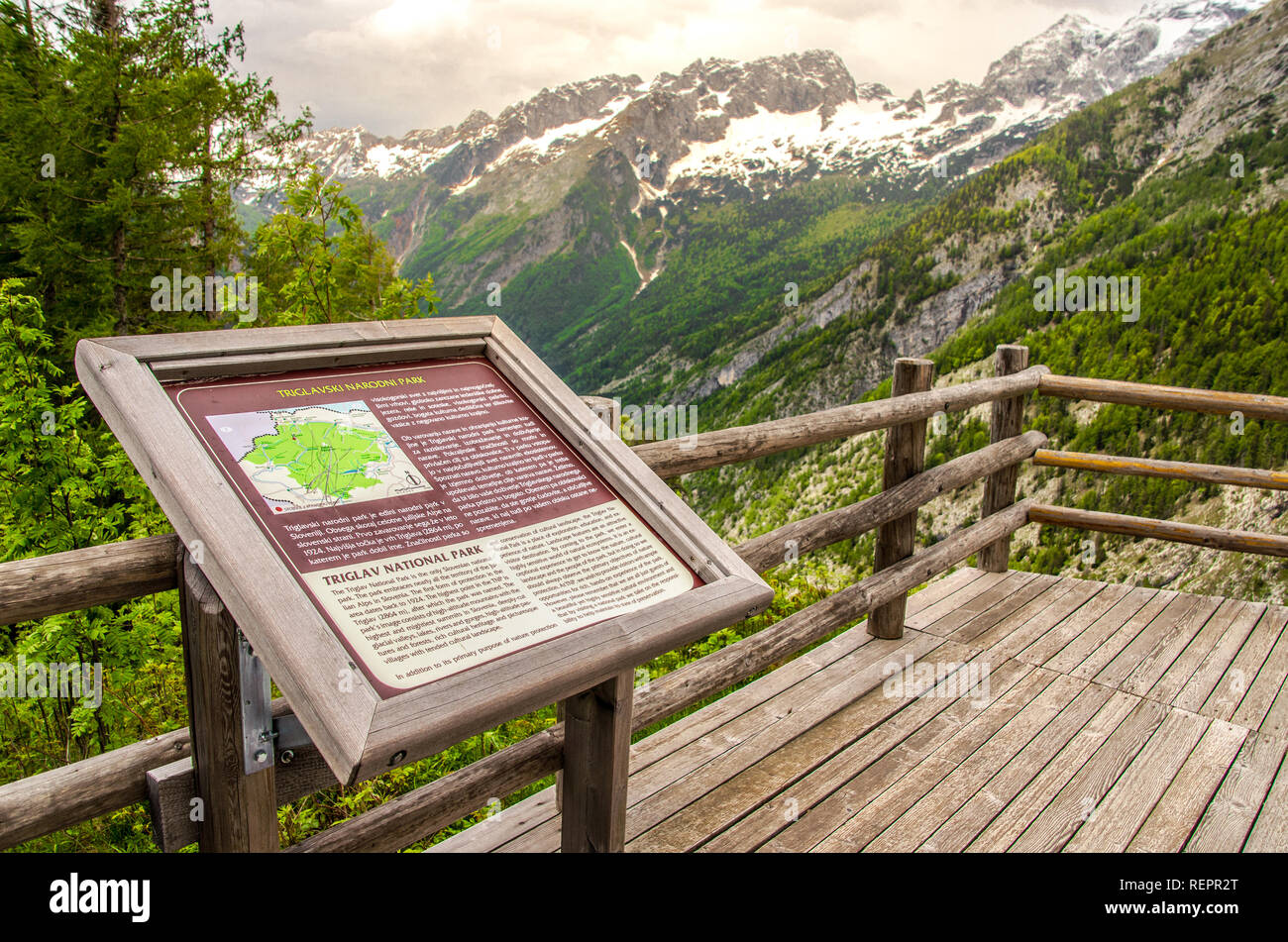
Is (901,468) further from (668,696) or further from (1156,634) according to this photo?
(668,696)

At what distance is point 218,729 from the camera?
1.55 metres

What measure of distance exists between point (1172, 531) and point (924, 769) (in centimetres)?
282

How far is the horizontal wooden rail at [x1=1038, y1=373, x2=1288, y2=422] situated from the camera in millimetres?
4641

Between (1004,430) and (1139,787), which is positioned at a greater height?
(1004,430)

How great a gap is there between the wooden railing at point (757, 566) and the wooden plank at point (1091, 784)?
40.9 inches

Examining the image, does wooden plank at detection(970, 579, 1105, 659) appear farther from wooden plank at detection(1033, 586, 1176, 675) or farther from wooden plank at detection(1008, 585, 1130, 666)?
wooden plank at detection(1033, 586, 1176, 675)

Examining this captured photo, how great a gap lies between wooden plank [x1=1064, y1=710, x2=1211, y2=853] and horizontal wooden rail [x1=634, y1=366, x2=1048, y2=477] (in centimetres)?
163

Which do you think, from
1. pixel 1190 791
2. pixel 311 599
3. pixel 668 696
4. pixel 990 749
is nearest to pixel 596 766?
pixel 668 696

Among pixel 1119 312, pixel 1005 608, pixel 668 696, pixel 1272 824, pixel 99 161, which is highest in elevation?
pixel 99 161

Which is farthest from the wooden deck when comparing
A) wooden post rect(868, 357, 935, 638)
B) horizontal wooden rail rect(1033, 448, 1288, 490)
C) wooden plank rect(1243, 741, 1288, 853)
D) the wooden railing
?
horizontal wooden rail rect(1033, 448, 1288, 490)

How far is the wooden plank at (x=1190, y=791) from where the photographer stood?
9.08ft
